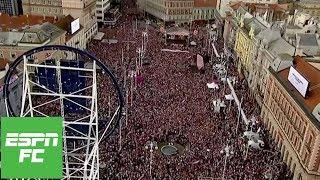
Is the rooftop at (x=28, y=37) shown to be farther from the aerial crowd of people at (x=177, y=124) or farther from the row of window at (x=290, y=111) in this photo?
the row of window at (x=290, y=111)

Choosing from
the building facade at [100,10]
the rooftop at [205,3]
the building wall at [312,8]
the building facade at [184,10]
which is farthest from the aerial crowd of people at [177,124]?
the building wall at [312,8]

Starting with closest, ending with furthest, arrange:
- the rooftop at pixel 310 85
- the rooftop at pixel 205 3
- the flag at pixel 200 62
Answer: the rooftop at pixel 310 85 → the flag at pixel 200 62 → the rooftop at pixel 205 3

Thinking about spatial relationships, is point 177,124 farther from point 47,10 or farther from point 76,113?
point 47,10

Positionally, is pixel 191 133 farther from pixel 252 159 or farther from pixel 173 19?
pixel 173 19

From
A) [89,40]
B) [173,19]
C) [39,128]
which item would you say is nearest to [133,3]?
[173,19]

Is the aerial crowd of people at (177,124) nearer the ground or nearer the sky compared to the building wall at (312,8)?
nearer the ground

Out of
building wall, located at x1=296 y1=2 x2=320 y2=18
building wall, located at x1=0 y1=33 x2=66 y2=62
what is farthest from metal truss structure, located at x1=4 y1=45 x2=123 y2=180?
building wall, located at x1=296 y1=2 x2=320 y2=18
